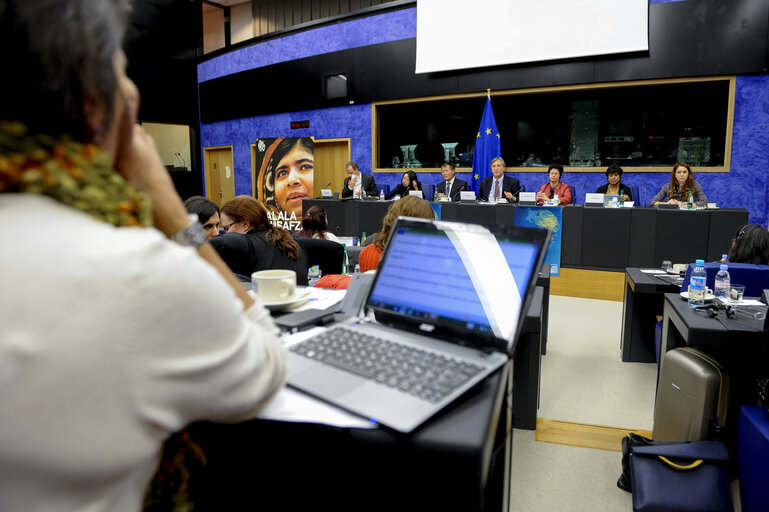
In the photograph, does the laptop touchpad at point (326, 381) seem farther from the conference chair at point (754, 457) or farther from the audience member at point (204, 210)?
the audience member at point (204, 210)

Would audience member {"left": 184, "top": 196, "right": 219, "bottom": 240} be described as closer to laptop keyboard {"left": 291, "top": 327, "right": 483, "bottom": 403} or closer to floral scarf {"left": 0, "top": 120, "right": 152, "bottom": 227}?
laptop keyboard {"left": 291, "top": 327, "right": 483, "bottom": 403}

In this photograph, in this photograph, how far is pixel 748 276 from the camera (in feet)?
8.77

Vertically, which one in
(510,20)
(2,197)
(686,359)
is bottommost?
(686,359)

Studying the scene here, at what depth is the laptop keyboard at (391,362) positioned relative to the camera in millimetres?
694

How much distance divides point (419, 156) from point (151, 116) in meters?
5.86

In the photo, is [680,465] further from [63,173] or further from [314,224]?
[314,224]

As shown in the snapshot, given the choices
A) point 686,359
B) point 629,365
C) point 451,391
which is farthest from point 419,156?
point 451,391

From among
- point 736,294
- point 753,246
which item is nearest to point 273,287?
Result: point 736,294

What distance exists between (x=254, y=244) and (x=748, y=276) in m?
2.64

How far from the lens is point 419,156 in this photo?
8.65 meters

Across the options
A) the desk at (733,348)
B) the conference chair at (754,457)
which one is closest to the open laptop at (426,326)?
the conference chair at (754,457)

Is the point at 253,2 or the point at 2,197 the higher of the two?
the point at 253,2

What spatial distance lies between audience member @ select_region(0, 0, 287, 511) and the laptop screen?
0.44m

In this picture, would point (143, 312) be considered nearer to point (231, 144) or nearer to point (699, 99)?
point (699, 99)
